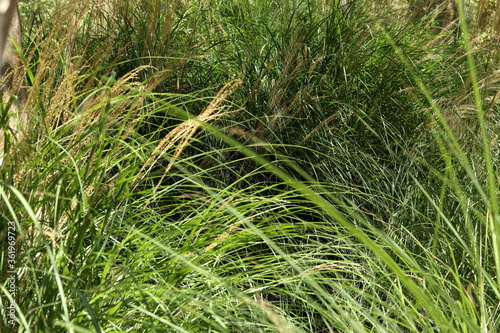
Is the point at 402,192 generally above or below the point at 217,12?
below

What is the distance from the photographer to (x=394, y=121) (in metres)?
3.12

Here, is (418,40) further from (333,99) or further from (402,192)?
(402,192)

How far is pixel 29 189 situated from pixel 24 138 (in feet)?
0.59

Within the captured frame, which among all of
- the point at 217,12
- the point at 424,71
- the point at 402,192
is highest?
the point at 217,12

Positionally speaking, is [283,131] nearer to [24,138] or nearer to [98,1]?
[98,1]

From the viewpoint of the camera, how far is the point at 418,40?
3787 mm

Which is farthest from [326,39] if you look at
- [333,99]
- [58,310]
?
[58,310]

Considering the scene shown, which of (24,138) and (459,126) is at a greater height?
(24,138)

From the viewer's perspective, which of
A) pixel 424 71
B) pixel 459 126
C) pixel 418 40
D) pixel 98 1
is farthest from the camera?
pixel 418 40

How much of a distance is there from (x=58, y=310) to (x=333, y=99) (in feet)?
6.57

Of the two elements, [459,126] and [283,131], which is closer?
[459,126]

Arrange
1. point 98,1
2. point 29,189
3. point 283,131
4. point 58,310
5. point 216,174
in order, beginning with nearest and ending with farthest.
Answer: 1. point 58,310
2. point 29,189
3. point 216,174
4. point 283,131
5. point 98,1

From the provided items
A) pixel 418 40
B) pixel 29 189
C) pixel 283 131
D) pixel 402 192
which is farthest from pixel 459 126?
pixel 29 189

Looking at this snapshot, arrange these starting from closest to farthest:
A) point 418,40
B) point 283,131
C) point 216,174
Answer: point 216,174
point 283,131
point 418,40
